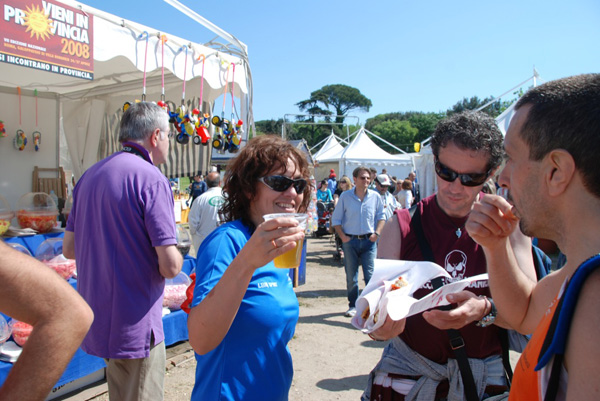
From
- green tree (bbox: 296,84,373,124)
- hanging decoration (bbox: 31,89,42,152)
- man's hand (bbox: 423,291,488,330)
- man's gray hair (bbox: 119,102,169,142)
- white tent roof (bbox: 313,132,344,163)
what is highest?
green tree (bbox: 296,84,373,124)

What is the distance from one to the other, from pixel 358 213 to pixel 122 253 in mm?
4504

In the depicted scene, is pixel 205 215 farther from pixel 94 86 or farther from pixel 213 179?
pixel 94 86

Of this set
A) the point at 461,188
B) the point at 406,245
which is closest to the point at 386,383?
the point at 406,245

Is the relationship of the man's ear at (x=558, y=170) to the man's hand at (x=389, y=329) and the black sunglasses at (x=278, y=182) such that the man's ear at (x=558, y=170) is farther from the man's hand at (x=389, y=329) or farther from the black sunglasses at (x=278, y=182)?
the black sunglasses at (x=278, y=182)

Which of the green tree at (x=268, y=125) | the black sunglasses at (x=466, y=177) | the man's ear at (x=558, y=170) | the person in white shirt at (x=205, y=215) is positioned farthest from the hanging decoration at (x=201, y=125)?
the green tree at (x=268, y=125)

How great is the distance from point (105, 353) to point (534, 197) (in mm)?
2218

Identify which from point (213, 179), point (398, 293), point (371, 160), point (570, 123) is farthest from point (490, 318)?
point (371, 160)

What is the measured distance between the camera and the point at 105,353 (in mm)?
2168

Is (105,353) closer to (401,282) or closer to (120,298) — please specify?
(120,298)

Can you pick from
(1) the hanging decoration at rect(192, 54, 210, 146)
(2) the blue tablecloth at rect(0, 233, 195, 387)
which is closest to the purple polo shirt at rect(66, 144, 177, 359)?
(2) the blue tablecloth at rect(0, 233, 195, 387)

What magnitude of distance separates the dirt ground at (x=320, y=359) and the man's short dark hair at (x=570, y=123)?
11.6 ft

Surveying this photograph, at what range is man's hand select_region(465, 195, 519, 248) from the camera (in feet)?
4.57

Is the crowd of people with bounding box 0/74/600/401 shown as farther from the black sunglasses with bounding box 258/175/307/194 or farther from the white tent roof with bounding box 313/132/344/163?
the white tent roof with bounding box 313/132/344/163

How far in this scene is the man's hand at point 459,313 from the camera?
141 centimetres
